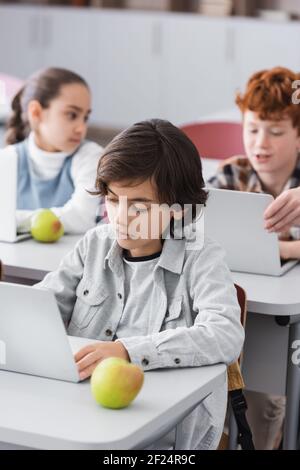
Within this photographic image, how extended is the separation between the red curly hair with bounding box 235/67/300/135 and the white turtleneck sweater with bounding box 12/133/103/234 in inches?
19.9

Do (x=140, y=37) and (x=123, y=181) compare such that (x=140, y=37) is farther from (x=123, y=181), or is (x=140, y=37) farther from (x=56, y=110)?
(x=123, y=181)

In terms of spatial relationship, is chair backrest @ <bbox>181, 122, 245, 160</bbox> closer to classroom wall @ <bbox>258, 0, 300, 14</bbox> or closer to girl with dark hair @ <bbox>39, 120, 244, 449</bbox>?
girl with dark hair @ <bbox>39, 120, 244, 449</bbox>

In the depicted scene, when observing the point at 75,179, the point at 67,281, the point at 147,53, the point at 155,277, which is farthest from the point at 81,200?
the point at 147,53

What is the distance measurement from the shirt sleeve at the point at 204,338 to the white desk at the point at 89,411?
0.02m

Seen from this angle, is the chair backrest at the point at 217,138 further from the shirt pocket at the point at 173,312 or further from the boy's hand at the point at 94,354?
the boy's hand at the point at 94,354

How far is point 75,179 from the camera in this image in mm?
3135

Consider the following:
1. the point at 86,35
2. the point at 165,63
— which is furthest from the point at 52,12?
the point at 165,63

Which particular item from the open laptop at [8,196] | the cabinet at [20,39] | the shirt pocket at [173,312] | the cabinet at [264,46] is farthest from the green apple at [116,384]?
the cabinet at [20,39]

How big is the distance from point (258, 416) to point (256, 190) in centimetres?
63

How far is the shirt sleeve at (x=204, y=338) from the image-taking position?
1826 millimetres

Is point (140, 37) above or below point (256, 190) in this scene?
below

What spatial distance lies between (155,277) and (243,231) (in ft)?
1.78

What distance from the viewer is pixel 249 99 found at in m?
2.91

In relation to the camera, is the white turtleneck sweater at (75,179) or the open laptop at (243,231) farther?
the white turtleneck sweater at (75,179)
